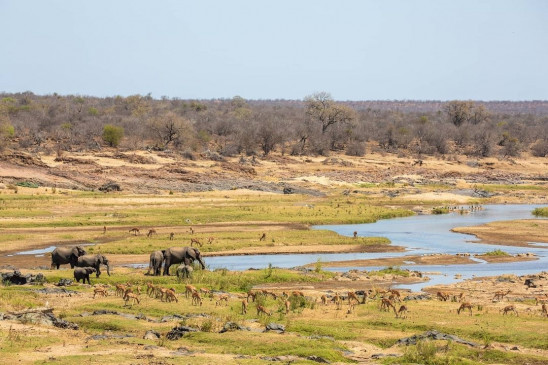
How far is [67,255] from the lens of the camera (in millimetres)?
35938

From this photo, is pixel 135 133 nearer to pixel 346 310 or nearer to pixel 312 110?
pixel 312 110

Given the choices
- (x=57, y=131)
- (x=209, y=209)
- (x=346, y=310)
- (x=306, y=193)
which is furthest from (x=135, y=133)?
(x=346, y=310)

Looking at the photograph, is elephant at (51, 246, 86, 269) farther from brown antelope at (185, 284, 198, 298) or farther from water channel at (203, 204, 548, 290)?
brown antelope at (185, 284, 198, 298)

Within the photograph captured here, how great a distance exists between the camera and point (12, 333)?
70.1 feet

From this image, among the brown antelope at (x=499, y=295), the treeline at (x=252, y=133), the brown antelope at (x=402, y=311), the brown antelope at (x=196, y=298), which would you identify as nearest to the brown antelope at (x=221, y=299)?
the brown antelope at (x=196, y=298)

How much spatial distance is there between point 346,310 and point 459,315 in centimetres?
360

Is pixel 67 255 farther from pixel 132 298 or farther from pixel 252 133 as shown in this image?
pixel 252 133

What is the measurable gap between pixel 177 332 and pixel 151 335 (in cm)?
70

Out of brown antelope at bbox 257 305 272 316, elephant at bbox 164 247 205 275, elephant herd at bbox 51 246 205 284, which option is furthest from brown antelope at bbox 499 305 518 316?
elephant at bbox 164 247 205 275

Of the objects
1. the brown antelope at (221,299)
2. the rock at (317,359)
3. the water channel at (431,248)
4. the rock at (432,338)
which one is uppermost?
the rock at (432,338)

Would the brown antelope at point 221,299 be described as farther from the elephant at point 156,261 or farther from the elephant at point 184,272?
the elephant at point 156,261

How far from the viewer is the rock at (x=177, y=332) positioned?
73.1 feet

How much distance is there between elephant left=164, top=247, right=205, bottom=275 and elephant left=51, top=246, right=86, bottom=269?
3.86m

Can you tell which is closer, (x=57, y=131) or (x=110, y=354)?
(x=110, y=354)
